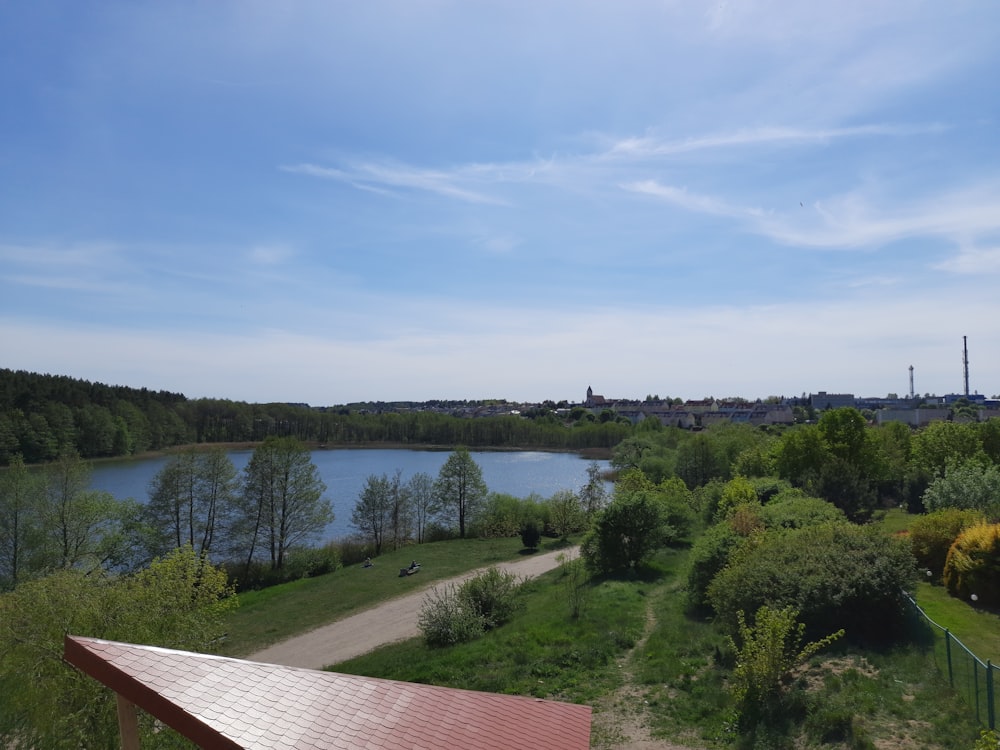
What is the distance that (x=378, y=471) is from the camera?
78.8m

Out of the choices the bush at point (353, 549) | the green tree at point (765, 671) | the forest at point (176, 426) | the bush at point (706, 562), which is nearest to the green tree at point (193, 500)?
the bush at point (353, 549)

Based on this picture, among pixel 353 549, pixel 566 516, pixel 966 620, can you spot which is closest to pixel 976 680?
pixel 966 620

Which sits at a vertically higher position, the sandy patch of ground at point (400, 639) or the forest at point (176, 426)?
the forest at point (176, 426)

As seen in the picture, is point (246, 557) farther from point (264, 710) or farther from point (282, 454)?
point (264, 710)

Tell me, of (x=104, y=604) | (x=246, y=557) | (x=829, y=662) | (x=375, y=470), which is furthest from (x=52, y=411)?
(x=829, y=662)

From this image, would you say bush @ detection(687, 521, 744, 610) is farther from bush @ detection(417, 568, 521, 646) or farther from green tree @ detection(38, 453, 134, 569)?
green tree @ detection(38, 453, 134, 569)

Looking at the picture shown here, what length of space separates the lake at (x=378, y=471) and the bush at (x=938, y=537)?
3469cm

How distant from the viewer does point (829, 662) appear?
11.9 meters

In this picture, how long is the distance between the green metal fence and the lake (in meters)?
38.8

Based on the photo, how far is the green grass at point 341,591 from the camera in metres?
24.7

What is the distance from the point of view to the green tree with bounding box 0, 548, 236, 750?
10734 mm

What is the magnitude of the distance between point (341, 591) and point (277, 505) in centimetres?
969

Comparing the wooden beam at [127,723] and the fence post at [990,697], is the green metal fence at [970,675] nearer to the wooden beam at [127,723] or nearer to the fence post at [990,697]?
the fence post at [990,697]

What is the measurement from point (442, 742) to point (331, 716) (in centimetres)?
73
